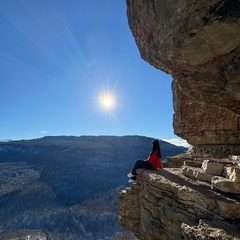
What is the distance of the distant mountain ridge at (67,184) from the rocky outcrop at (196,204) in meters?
48.3

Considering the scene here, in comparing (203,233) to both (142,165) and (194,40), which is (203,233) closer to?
(194,40)

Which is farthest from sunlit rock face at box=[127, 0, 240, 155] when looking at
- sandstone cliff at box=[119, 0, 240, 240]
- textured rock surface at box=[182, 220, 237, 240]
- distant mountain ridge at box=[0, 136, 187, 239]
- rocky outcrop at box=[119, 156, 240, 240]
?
distant mountain ridge at box=[0, 136, 187, 239]

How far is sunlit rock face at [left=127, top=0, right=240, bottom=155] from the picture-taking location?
6.37 metres

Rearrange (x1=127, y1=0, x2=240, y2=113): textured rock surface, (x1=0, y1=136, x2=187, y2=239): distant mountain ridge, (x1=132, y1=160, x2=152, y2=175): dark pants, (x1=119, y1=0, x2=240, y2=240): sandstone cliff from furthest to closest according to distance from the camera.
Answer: (x1=0, y1=136, x2=187, y2=239): distant mountain ridge
(x1=132, y1=160, x2=152, y2=175): dark pants
(x1=127, y1=0, x2=240, y2=113): textured rock surface
(x1=119, y1=0, x2=240, y2=240): sandstone cliff

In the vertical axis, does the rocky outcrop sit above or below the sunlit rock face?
below

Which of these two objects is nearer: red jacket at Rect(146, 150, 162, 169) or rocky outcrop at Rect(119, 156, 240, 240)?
rocky outcrop at Rect(119, 156, 240, 240)

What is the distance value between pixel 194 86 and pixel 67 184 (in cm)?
9131

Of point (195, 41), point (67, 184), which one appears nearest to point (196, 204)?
point (195, 41)

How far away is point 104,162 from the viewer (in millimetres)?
110375

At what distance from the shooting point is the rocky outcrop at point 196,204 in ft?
15.4

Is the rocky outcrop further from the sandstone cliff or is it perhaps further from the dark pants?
the dark pants

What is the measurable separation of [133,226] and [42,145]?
482ft

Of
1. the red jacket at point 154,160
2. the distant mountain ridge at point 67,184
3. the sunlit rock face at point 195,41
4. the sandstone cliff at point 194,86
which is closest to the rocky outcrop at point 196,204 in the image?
the sandstone cliff at point 194,86

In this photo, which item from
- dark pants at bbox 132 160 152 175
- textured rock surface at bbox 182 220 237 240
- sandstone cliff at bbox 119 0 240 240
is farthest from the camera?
dark pants at bbox 132 160 152 175
